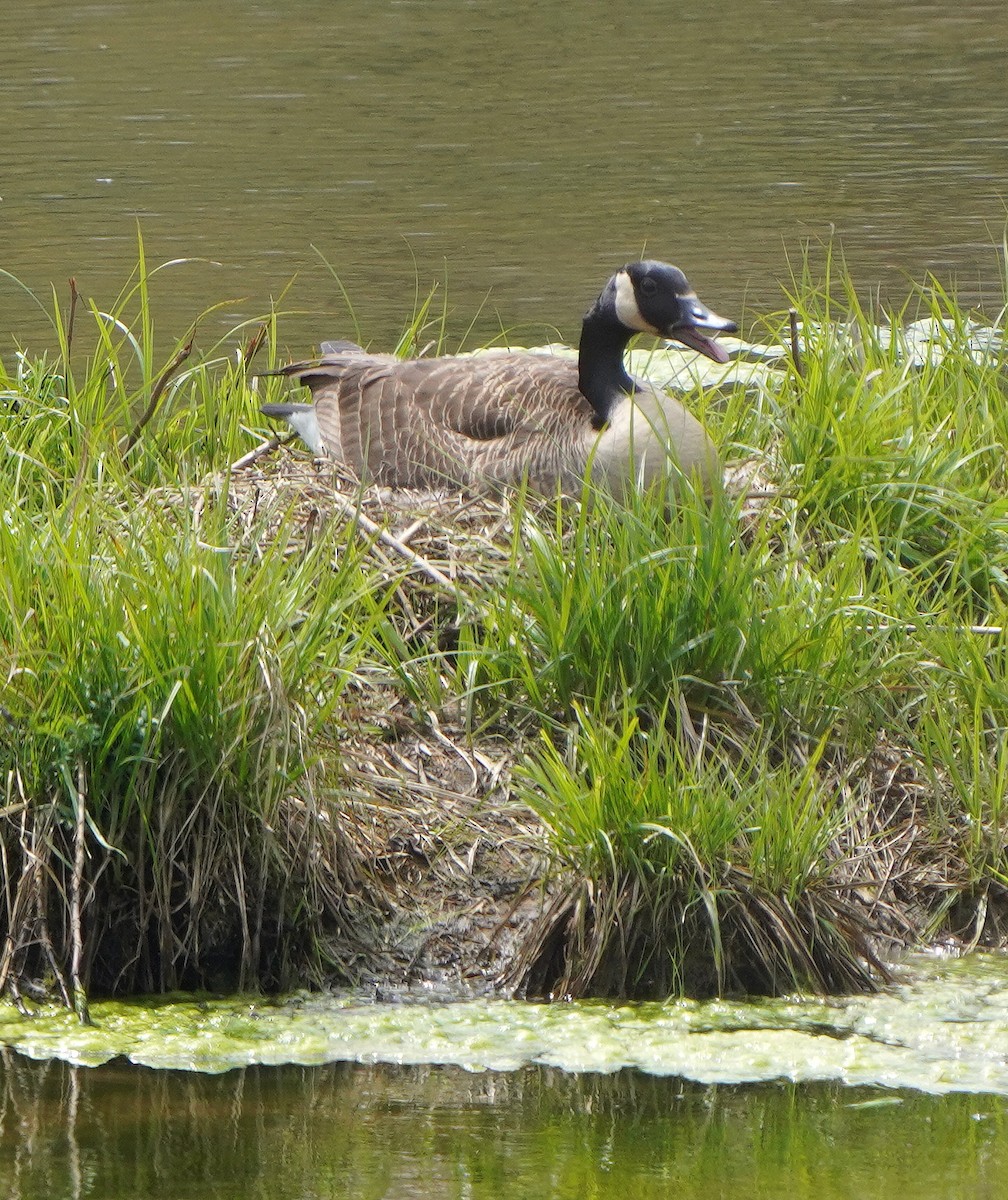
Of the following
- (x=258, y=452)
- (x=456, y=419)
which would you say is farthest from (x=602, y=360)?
(x=258, y=452)

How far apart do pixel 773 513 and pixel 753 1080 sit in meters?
2.33

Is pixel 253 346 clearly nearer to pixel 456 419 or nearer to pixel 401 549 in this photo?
pixel 456 419

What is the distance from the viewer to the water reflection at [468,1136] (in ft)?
12.1

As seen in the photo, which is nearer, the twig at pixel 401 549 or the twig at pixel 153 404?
the twig at pixel 401 549

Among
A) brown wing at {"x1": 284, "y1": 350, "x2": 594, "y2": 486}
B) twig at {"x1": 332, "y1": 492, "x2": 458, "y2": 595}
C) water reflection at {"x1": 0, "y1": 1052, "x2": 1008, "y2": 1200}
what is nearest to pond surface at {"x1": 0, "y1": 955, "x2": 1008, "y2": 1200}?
water reflection at {"x1": 0, "y1": 1052, "x2": 1008, "y2": 1200}

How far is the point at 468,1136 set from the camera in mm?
3867

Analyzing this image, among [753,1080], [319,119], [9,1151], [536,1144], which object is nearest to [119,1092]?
[9,1151]

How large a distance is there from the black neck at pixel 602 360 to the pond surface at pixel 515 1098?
104 inches

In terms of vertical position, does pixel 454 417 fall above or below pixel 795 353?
below

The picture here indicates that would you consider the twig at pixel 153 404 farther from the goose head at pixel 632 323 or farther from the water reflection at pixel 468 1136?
the water reflection at pixel 468 1136

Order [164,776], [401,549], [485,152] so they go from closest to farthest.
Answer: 1. [164,776]
2. [401,549]
3. [485,152]

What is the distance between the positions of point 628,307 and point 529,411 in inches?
19.4

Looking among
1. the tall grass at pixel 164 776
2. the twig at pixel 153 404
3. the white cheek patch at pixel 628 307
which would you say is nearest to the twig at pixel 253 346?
the twig at pixel 153 404

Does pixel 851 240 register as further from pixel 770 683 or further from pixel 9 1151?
pixel 9 1151
